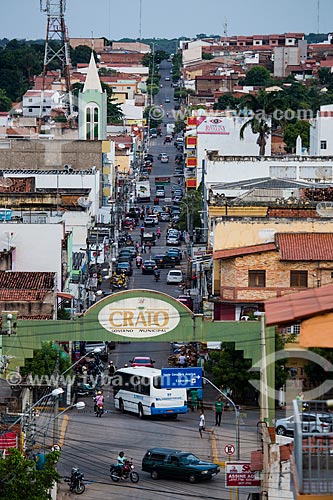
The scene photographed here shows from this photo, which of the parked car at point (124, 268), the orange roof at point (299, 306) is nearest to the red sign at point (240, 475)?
the orange roof at point (299, 306)

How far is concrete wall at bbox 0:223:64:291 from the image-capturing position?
61.4m

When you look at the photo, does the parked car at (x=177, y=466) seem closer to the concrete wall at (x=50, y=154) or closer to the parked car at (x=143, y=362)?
the parked car at (x=143, y=362)

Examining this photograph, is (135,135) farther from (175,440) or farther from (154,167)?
(175,440)

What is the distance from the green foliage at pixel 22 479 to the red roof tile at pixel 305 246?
76.5 ft

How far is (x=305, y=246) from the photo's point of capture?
55.6m

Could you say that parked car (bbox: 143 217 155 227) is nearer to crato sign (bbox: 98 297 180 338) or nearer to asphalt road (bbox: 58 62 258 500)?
asphalt road (bbox: 58 62 258 500)

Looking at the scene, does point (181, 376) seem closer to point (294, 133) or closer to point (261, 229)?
point (261, 229)

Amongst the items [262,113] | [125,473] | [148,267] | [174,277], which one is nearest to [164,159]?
[262,113]

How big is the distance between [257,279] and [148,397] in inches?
392

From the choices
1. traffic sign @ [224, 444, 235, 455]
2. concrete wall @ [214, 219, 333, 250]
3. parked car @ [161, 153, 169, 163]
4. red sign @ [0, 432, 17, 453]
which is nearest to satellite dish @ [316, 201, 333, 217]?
concrete wall @ [214, 219, 333, 250]

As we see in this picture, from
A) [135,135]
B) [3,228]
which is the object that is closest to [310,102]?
[135,135]

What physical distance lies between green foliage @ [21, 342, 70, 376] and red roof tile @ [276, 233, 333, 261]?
36.1 feet

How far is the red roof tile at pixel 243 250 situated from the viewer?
54.7 metres

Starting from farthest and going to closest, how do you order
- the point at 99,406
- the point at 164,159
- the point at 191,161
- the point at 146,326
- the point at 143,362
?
the point at 164,159 → the point at 191,161 → the point at 143,362 → the point at 99,406 → the point at 146,326
